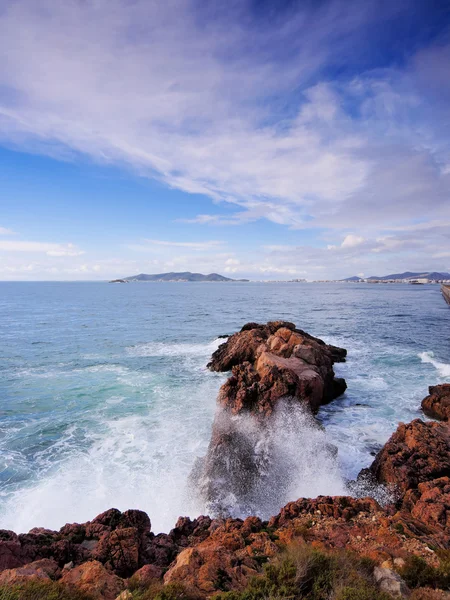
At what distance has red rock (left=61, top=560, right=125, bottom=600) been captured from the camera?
5879 mm

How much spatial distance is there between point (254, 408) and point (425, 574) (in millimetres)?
11332

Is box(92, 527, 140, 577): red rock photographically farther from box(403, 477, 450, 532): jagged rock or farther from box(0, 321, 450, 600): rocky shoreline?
box(403, 477, 450, 532): jagged rock

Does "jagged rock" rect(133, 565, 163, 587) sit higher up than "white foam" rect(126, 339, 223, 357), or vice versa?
"jagged rock" rect(133, 565, 163, 587)

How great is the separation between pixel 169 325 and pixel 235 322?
11430 mm

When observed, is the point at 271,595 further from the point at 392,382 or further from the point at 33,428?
the point at 392,382

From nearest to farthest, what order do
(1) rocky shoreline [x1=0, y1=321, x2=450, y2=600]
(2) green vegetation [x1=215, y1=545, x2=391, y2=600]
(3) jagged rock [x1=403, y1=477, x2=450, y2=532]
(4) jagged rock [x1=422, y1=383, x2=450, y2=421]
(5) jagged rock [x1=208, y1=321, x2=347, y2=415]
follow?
(2) green vegetation [x1=215, y1=545, x2=391, y2=600]
(1) rocky shoreline [x1=0, y1=321, x2=450, y2=600]
(3) jagged rock [x1=403, y1=477, x2=450, y2=532]
(5) jagged rock [x1=208, y1=321, x2=347, y2=415]
(4) jagged rock [x1=422, y1=383, x2=450, y2=421]

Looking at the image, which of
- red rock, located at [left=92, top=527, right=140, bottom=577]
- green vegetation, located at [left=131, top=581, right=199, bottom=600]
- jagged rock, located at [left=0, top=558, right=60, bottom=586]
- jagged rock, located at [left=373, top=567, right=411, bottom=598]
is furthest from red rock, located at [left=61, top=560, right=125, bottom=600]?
jagged rock, located at [left=373, top=567, right=411, bottom=598]

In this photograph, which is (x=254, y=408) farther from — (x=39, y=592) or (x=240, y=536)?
(x=39, y=592)

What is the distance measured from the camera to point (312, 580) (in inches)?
233

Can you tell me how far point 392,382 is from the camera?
2542cm

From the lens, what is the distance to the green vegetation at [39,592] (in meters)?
5.19

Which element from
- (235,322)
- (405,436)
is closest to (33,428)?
(405,436)

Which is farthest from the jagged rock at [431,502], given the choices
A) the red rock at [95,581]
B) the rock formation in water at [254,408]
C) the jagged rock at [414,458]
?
the red rock at [95,581]

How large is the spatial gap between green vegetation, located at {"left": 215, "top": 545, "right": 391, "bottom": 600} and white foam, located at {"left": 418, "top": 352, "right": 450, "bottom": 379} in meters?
24.9
